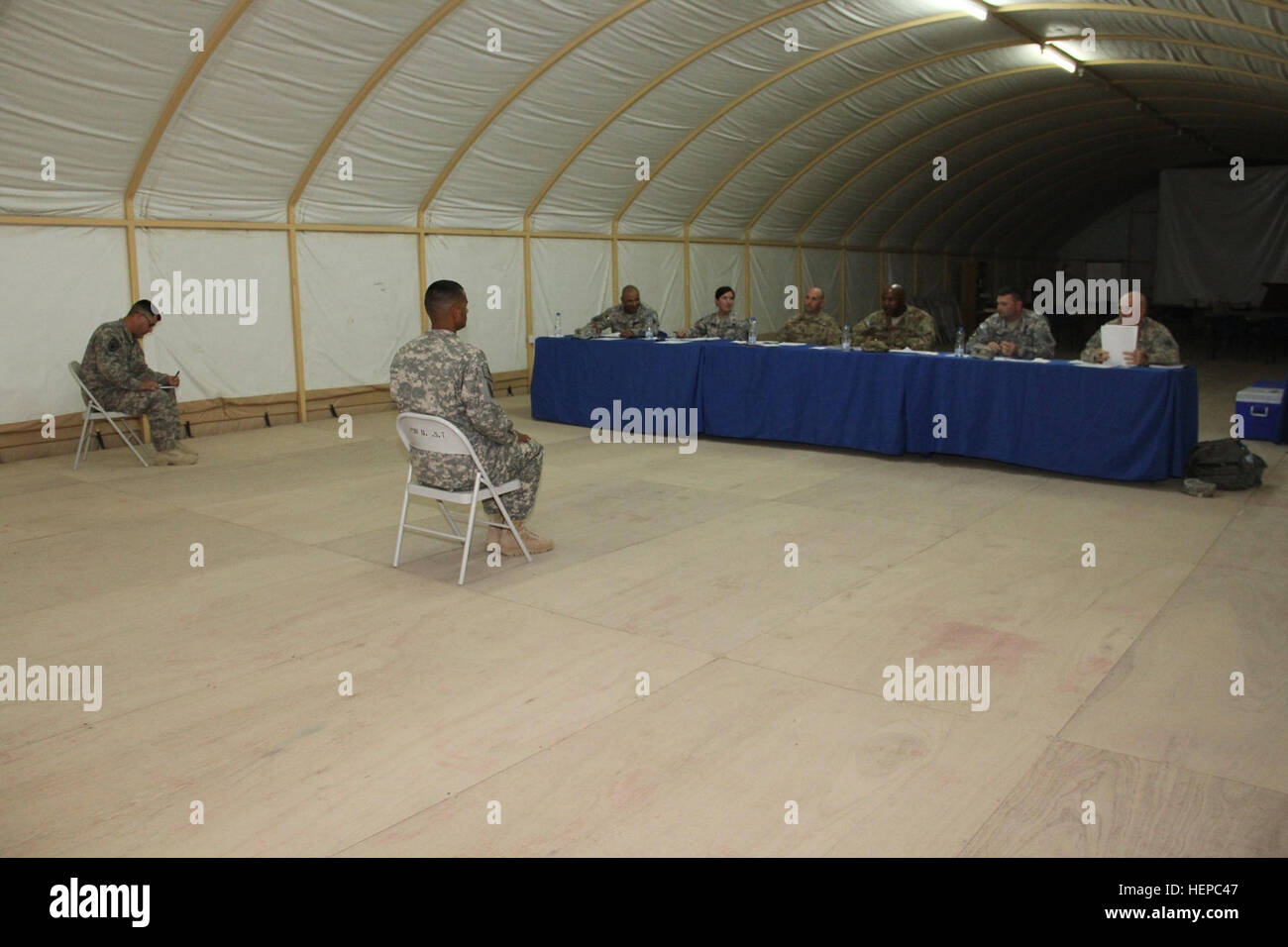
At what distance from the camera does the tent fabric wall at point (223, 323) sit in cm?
946

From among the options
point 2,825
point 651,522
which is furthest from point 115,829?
point 651,522

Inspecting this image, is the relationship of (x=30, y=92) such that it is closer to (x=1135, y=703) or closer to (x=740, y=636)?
(x=740, y=636)

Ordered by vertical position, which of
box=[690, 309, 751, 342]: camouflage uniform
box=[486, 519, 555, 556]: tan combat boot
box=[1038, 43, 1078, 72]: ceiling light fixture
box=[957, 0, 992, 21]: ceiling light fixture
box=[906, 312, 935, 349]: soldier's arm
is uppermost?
Answer: box=[1038, 43, 1078, 72]: ceiling light fixture

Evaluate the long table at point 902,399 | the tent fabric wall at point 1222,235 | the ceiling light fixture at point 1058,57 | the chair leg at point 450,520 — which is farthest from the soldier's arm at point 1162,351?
the tent fabric wall at point 1222,235

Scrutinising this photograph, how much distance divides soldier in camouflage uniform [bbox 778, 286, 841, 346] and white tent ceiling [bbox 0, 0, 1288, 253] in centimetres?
287

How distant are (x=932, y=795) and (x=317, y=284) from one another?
365 inches

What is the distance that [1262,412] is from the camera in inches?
356

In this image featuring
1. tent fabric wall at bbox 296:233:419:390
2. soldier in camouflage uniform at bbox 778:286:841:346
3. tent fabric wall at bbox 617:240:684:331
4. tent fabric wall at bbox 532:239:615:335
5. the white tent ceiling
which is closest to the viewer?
the white tent ceiling

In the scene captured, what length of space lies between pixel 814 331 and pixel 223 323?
573cm

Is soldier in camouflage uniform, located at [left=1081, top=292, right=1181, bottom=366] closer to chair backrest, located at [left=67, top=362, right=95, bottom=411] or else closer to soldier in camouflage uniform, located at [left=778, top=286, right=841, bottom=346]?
soldier in camouflage uniform, located at [left=778, top=286, right=841, bottom=346]

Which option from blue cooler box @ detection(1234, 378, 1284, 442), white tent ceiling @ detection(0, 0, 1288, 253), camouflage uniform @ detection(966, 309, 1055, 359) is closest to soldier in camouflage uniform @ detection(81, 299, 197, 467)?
white tent ceiling @ detection(0, 0, 1288, 253)

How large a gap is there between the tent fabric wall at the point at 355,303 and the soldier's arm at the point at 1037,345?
6775 millimetres

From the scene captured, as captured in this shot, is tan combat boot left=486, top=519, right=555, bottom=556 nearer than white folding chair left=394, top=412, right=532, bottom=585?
No

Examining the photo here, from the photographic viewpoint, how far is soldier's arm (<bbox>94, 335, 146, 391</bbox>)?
311 inches
